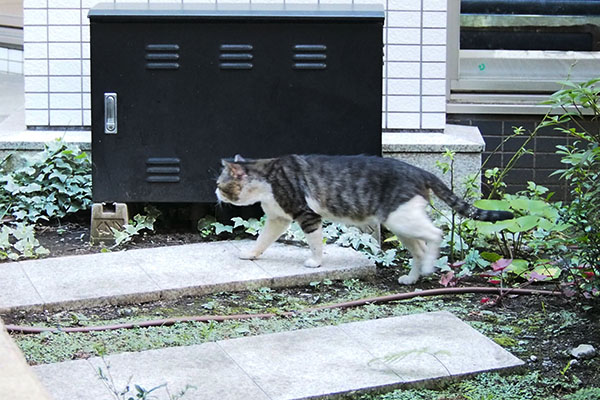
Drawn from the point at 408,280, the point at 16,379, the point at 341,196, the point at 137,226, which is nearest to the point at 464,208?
the point at 408,280

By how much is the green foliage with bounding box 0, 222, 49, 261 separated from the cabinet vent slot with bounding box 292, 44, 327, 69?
2176 mm

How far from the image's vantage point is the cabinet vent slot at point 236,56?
23.4ft

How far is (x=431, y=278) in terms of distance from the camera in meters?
6.49

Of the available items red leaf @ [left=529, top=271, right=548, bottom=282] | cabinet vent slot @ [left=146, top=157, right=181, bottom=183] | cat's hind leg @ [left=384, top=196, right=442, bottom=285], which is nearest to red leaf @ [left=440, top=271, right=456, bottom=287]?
cat's hind leg @ [left=384, top=196, right=442, bottom=285]

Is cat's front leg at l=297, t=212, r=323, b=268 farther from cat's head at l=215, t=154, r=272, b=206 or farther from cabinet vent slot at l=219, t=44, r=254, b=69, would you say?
cabinet vent slot at l=219, t=44, r=254, b=69

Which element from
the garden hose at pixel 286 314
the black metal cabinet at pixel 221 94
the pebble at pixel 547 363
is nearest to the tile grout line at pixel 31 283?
the garden hose at pixel 286 314

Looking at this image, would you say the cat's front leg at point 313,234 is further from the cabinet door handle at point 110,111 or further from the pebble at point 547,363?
the pebble at point 547,363

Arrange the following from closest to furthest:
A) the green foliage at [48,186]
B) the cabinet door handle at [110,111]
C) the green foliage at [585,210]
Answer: the green foliage at [585,210], the cabinet door handle at [110,111], the green foliage at [48,186]

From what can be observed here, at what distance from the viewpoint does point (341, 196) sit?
254 inches

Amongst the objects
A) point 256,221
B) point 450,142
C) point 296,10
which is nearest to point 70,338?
point 256,221

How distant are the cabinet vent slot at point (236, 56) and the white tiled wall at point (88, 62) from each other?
40.9 inches

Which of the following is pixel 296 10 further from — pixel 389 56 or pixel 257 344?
pixel 257 344

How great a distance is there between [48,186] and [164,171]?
3.27ft

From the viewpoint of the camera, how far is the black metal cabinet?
23.3 ft
